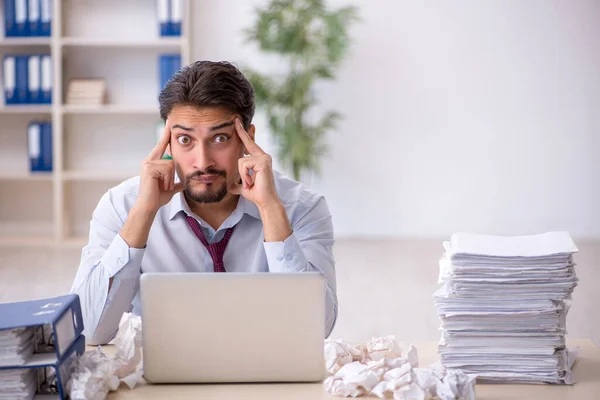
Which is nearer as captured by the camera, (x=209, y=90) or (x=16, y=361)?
(x=16, y=361)

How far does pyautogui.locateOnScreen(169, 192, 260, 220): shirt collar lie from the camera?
2.05m

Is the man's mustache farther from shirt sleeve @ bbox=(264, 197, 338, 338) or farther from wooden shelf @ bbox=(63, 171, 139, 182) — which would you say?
wooden shelf @ bbox=(63, 171, 139, 182)

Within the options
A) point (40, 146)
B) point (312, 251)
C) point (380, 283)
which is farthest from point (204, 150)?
point (40, 146)

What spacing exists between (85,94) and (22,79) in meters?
0.44

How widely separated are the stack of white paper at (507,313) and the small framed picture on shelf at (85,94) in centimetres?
475

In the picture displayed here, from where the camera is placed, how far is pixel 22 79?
587 centimetres

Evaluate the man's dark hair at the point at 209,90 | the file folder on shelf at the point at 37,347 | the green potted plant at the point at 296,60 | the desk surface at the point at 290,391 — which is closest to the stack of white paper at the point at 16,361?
the file folder on shelf at the point at 37,347

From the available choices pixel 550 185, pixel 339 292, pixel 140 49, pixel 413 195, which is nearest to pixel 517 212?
pixel 550 185

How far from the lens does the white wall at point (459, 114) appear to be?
6.21 m

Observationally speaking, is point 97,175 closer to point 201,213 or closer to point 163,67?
point 163,67

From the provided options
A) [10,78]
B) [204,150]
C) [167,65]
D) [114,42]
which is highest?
[114,42]

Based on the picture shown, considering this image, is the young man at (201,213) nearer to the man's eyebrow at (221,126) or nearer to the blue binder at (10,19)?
the man's eyebrow at (221,126)

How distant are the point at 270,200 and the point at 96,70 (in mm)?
4590

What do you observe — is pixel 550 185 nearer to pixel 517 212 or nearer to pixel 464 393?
pixel 517 212
